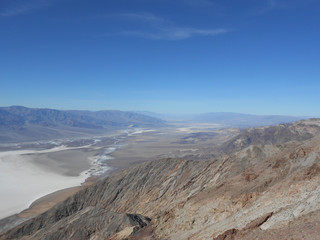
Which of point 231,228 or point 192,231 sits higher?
point 231,228

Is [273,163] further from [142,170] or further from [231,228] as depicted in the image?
[142,170]

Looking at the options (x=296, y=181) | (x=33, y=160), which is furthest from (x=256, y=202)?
(x=33, y=160)

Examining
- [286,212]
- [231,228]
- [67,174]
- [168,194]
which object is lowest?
[67,174]

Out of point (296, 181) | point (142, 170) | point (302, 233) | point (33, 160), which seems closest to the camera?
point (302, 233)

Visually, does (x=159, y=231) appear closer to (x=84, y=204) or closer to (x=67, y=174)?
(x=84, y=204)

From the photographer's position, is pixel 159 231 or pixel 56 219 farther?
pixel 56 219

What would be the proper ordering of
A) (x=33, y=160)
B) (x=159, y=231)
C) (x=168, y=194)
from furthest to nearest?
1. (x=33, y=160)
2. (x=168, y=194)
3. (x=159, y=231)

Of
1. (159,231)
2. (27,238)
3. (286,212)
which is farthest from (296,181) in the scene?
(27,238)
